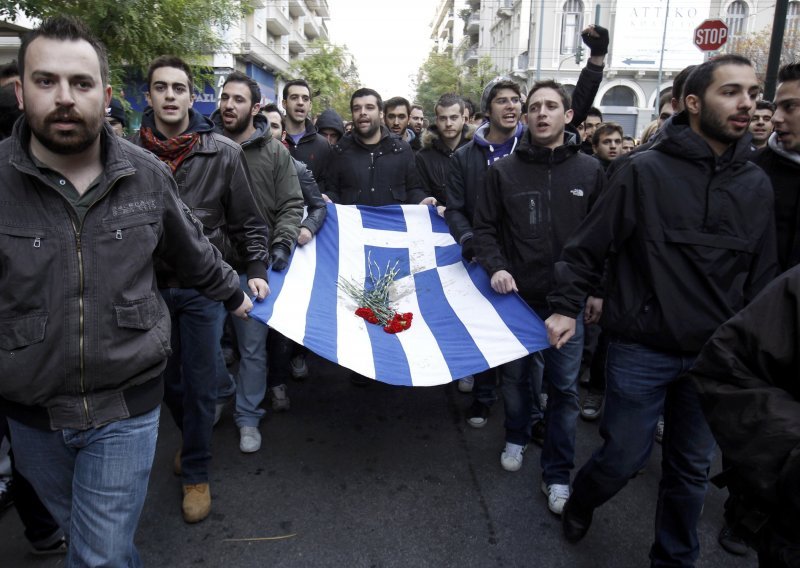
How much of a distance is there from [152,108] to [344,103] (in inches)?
1649

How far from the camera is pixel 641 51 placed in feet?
125

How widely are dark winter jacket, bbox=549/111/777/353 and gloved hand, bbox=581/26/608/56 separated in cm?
128

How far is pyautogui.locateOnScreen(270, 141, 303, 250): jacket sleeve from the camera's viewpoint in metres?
4.07

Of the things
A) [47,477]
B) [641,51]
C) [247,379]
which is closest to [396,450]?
[247,379]

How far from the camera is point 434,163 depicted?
553 centimetres

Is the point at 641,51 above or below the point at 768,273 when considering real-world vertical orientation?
above

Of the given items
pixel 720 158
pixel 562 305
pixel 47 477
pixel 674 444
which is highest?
pixel 720 158

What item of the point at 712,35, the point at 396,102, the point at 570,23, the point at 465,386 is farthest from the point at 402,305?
the point at 570,23

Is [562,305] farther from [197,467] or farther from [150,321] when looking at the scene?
[197,467]

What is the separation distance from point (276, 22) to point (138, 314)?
3445cm

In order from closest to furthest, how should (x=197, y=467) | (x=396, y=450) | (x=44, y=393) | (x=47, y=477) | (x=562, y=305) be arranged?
(x=44, y=393), (x=47, y=477), (x=562, y=305), (x=197, y=467), (x=396, y=450)

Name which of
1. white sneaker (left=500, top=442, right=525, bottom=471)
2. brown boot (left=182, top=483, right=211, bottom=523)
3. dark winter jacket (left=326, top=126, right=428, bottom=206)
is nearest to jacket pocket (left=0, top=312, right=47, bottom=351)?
brown boot (left=182, top=483, right=211, bottom=523)

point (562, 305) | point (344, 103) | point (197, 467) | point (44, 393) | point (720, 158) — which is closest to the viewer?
point (44, 393)

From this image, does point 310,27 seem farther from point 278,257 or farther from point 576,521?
point 576,521
